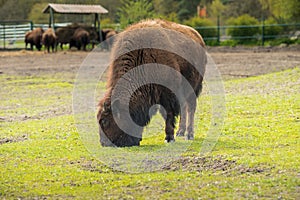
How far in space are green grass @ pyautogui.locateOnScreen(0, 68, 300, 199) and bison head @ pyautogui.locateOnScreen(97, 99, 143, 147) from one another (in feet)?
0.94

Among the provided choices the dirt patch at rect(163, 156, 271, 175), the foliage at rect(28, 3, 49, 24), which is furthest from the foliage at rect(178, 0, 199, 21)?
the dirt patch at rect(163, 156, 271, 175)

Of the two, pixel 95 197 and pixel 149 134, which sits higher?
pixel 95 197

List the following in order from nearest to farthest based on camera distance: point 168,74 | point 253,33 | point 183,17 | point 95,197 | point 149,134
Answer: point 95,197 < point 168,74 < point 149,134 < point 253,33 < point 183,17

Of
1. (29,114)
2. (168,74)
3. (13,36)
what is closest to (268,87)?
(29,114)

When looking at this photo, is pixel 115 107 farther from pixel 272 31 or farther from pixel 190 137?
pixel 272 31

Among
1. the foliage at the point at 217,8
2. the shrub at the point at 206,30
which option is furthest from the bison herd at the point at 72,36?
the foliage at the point at 217,8

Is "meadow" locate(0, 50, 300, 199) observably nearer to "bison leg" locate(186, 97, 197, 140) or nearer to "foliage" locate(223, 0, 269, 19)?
"bison leg" locate(186, 97, 197, 140)

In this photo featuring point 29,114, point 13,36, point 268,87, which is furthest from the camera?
point 13,36

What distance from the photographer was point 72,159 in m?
8.50

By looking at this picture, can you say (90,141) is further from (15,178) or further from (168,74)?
(15,178)

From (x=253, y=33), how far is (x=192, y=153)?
1334 inches

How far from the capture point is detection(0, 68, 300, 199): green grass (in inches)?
263

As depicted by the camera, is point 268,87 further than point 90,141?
Yes

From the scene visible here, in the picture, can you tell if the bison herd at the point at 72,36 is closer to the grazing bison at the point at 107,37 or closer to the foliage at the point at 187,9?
the grazing bison at the point at 107,37
